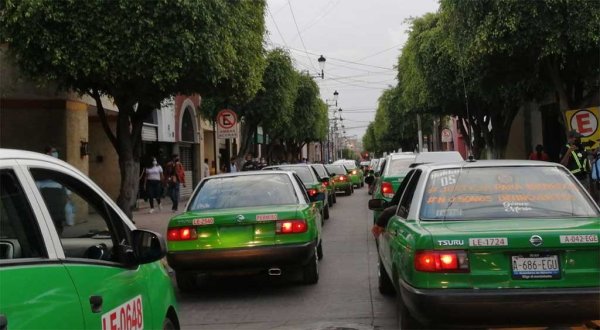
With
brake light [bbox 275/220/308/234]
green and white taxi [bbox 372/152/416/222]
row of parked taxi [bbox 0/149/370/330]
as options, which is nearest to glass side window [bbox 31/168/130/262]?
row of parked taxi [bbox 0/149/370/330]

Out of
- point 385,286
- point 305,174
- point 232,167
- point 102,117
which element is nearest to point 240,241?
point 385,286

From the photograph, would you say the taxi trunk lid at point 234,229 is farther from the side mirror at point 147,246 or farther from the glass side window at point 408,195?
the side mirror at point 147,246

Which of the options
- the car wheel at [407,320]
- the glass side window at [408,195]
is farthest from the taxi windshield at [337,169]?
the car wheel at [407,320]

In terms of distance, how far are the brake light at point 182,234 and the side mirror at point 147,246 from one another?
3.87 m

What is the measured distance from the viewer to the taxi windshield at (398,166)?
501 inches

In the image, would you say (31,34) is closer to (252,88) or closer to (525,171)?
(252,88)

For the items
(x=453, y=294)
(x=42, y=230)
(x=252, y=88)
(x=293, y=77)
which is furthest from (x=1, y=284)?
(x=293, y=77)

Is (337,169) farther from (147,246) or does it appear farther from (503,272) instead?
(147,246)

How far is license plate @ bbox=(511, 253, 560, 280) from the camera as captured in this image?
4453 mm

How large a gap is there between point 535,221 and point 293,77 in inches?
900

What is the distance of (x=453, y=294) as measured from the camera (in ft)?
14.5

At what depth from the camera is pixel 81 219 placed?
368 centimetres

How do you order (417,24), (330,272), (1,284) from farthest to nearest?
(417,24)
(330,272)
(1,284)

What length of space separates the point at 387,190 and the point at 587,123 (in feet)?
15.5
